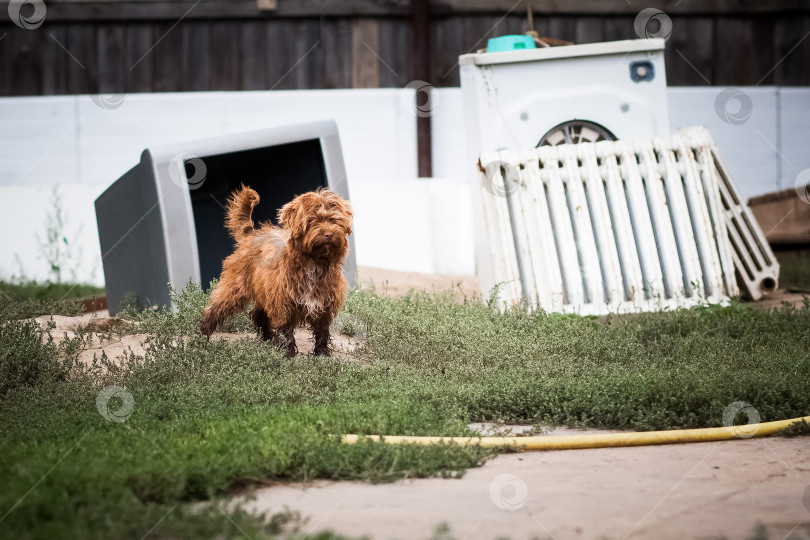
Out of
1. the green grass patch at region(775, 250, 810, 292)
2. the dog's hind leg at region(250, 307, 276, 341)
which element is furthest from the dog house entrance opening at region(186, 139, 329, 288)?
the green grass patch at region(775, 250, 810, 292)

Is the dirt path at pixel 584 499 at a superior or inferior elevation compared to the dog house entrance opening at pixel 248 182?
inferior

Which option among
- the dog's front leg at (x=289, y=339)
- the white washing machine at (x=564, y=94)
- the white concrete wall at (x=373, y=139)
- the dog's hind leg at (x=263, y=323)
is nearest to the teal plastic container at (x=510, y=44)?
the white washing machine at (x=564, y=94)

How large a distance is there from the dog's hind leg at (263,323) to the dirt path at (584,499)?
7.26 feet

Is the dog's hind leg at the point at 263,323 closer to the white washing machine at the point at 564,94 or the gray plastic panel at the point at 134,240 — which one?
the gray plastic panel at the point at 134,240

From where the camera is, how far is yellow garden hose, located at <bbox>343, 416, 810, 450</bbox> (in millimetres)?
3037

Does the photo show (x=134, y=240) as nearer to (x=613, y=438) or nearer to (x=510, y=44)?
(x=510, y=44)

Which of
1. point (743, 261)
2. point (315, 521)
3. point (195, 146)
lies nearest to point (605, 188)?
point (743, 261)

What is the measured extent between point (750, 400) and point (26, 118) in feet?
30.4

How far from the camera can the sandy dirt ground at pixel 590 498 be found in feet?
7.14

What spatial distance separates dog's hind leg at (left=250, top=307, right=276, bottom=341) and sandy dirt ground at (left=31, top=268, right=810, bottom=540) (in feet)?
7.23

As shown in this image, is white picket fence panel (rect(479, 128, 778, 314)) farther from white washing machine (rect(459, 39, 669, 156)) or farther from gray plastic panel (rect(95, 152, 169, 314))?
gray plastic panel (rect(95, 152, 169, 314))

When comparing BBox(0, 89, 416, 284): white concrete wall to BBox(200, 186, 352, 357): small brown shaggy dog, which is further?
BBox(0, 89, 416, 284): white concrete wall

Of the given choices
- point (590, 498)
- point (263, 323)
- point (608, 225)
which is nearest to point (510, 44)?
point (608, 225)

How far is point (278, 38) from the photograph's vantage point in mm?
10297
